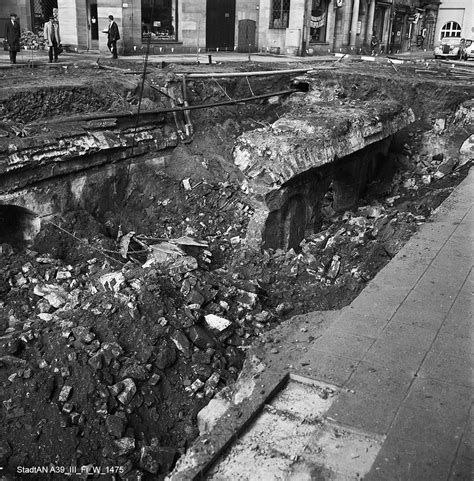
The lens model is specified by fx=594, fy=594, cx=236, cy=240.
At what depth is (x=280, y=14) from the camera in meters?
25.9

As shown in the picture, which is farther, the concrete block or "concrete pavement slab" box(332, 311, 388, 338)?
"concrete pavement slab" box(332, 311, 388, 338)

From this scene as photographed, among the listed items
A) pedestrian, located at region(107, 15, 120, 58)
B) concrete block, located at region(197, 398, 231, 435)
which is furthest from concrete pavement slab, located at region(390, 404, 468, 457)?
pedestrian, located at region(107, 15, 120, 58)

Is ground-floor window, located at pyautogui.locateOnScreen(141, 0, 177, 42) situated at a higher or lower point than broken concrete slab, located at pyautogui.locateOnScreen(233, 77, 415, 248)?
higher

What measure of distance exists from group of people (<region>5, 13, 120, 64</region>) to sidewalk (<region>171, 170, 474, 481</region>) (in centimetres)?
1416

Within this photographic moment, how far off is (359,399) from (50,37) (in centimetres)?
1685

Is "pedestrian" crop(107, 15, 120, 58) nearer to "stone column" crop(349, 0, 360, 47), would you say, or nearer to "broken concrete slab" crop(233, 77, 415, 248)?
"broken concrete slab" crop(233, 77, 415, 248)

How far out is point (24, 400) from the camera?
587 centimetres

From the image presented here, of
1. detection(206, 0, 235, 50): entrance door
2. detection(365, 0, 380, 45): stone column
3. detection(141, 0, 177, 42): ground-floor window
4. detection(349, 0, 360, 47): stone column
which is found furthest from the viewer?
detection(365, 0, 380, 45): stone column

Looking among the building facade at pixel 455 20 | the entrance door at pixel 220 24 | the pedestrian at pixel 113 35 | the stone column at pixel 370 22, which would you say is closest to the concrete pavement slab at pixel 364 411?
the pedestrian at pixel 113 35

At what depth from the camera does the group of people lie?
55.1 ft

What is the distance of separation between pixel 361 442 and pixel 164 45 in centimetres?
2182

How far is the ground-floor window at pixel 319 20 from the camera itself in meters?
26.9

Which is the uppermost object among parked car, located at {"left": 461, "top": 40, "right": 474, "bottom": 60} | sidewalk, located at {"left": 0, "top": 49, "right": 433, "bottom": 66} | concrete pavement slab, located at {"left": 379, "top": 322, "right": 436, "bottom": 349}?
parked car, located at {"left": 461, "top": 40, "right": 474, "bottom": 60}

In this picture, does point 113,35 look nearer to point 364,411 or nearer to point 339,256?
point 339,256
